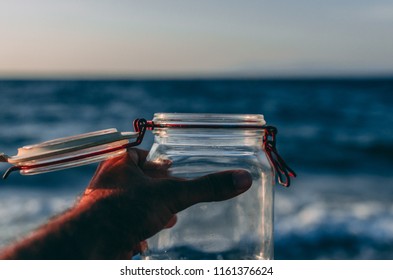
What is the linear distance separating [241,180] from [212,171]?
3.9 inches

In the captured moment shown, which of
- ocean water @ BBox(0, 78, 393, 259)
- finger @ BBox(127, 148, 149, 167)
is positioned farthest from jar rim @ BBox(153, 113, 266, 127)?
ocean water @ BBox(0, 78, 393, 259)

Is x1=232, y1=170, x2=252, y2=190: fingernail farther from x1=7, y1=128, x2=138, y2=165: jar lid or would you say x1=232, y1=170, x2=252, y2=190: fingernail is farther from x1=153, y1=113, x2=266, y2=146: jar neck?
x1=7, y1=128, x2=138, y2=165: jar lid

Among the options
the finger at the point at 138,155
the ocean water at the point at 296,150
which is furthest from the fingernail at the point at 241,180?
the ocean water at the point at 296,150

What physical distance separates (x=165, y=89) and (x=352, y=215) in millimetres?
24873

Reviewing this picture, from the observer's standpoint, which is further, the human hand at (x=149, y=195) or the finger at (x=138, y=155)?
the finger at (x=138, y=155)

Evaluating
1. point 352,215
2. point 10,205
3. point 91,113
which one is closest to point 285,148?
point 352,215

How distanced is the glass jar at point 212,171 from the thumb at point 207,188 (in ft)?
0.28

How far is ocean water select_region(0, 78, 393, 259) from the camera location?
7332 mm

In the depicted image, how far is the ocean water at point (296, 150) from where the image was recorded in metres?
7.33

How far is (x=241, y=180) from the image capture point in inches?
59.5

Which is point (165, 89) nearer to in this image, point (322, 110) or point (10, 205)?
point (322, 110)

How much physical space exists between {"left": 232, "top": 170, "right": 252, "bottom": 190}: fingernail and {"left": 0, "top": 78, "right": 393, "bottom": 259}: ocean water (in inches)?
16.8

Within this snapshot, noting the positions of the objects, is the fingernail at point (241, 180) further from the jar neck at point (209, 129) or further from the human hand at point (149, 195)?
the jar neck at point (209, 129)

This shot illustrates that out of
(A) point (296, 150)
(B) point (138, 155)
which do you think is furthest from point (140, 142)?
(A) point (296, 150)
